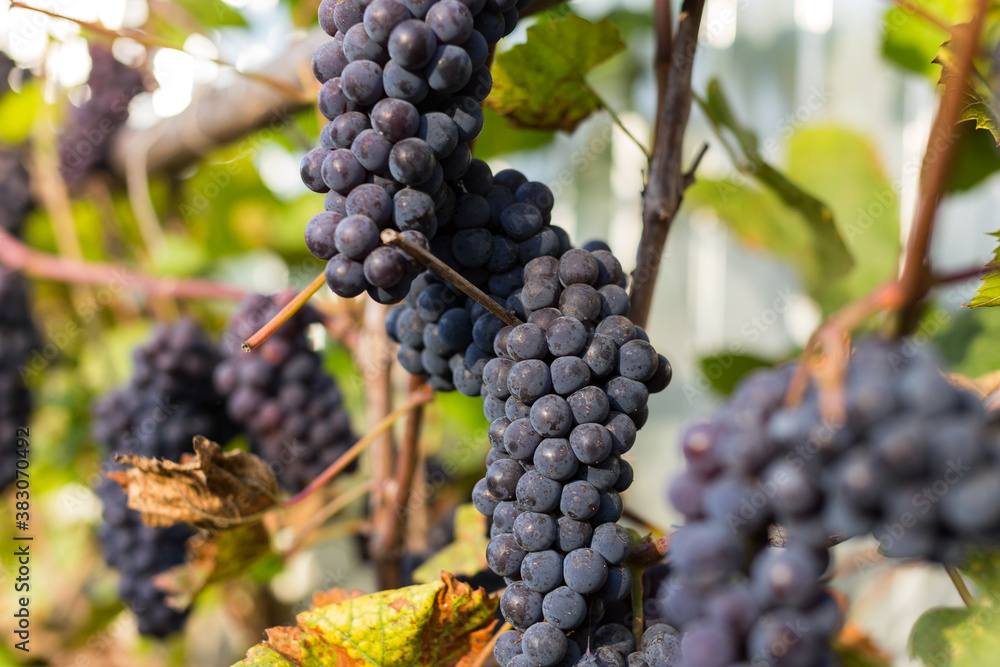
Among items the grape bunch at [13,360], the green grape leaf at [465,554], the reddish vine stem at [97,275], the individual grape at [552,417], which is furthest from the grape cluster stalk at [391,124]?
the grape bunch at [13,360]

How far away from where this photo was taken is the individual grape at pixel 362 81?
38cm

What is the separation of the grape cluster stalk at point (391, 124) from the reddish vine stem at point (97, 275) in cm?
55

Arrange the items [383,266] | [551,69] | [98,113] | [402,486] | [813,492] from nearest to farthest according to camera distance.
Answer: [813,492] → [383,266] → [551,69] → [402,486] → [98,113]

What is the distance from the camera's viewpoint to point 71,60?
1240 mm

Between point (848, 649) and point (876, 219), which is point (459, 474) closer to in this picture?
point (848, 649)

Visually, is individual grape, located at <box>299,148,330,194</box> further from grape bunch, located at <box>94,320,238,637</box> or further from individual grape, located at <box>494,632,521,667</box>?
grape bunch, located at <box>94,320,238,637</box>

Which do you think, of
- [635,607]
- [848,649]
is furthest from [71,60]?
[848,649]

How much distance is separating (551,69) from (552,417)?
1.14 ft

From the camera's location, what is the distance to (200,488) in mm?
601

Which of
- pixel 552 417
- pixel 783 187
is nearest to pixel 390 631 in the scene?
pixel 552 417

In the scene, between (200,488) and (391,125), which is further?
(200,488)

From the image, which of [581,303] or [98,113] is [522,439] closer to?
[581,303]

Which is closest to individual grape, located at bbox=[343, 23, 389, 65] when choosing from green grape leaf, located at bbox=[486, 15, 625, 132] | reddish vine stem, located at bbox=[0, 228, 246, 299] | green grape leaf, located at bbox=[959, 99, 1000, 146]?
green grape leaf, located at bbox=[486, 15, 625, 132]

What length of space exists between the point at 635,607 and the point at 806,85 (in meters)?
1.19
